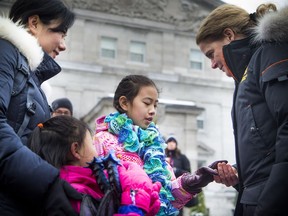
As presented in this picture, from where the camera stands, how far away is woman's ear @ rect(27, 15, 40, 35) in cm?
290

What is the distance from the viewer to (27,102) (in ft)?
8.17

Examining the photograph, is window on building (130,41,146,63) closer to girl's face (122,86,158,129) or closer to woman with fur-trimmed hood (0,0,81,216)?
girl's face (122,86,158,129)

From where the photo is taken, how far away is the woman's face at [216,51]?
3.14 meters

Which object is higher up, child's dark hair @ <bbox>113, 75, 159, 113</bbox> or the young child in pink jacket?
child's dark hair @ <bbox>113, 75, 159, 113</bbox>

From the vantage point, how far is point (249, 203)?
2.62 metres

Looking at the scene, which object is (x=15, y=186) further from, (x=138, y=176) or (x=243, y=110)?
(x=243, y=110)

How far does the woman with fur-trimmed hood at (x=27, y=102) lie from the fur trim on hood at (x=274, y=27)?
1248 mm

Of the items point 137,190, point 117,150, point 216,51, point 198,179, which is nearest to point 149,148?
point 117,150

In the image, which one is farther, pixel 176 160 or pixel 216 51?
pixel 176 160

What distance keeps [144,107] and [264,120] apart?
1.10m

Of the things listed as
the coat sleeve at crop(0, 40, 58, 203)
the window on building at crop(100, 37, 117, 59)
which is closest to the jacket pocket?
the coat sleeve at crop(0, 40, 58, 203)

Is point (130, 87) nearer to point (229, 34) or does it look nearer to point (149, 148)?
point (149, 148)

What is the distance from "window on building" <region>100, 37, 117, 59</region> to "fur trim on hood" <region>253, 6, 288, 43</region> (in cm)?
2467

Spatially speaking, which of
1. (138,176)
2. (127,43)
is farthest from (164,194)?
(127,43)
